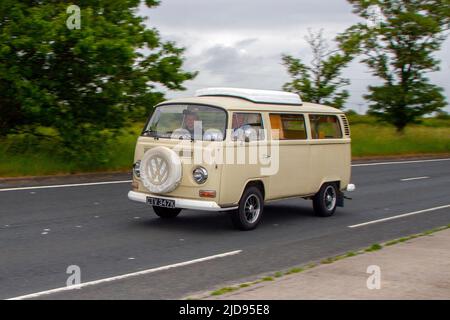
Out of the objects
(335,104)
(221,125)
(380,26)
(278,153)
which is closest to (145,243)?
(221,125)

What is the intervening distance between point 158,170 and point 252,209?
1.72 metres

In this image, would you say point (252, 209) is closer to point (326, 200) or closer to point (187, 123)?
point (187, 123)

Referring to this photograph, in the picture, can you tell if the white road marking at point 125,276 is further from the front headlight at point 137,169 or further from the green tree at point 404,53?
the green tree at point 404,53

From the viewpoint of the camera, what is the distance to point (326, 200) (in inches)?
527

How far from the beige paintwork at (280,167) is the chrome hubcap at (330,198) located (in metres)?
0.23

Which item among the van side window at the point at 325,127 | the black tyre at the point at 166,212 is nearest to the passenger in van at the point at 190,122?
the black tyre at the point at 166,212

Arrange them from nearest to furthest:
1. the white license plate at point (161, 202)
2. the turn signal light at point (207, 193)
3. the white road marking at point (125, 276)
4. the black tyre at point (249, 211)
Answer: the white road marking at point (125, 276)
the turn signal light at point (207, 193)
the white license plate at point (161, 202)
the black tyre at point (249, 211)

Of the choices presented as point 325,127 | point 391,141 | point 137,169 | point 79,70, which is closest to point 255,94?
point 325,127

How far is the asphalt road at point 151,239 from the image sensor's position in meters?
7.78

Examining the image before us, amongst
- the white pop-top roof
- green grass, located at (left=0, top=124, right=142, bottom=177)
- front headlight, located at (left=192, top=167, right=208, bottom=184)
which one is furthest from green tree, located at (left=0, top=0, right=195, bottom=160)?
front headlight, located at (left=192, top=167, right=208, bottom=184)

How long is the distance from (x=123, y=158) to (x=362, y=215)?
8.43 m

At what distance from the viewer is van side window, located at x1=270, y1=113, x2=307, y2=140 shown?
38.6 feet

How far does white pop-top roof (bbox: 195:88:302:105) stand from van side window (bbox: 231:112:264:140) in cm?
37
